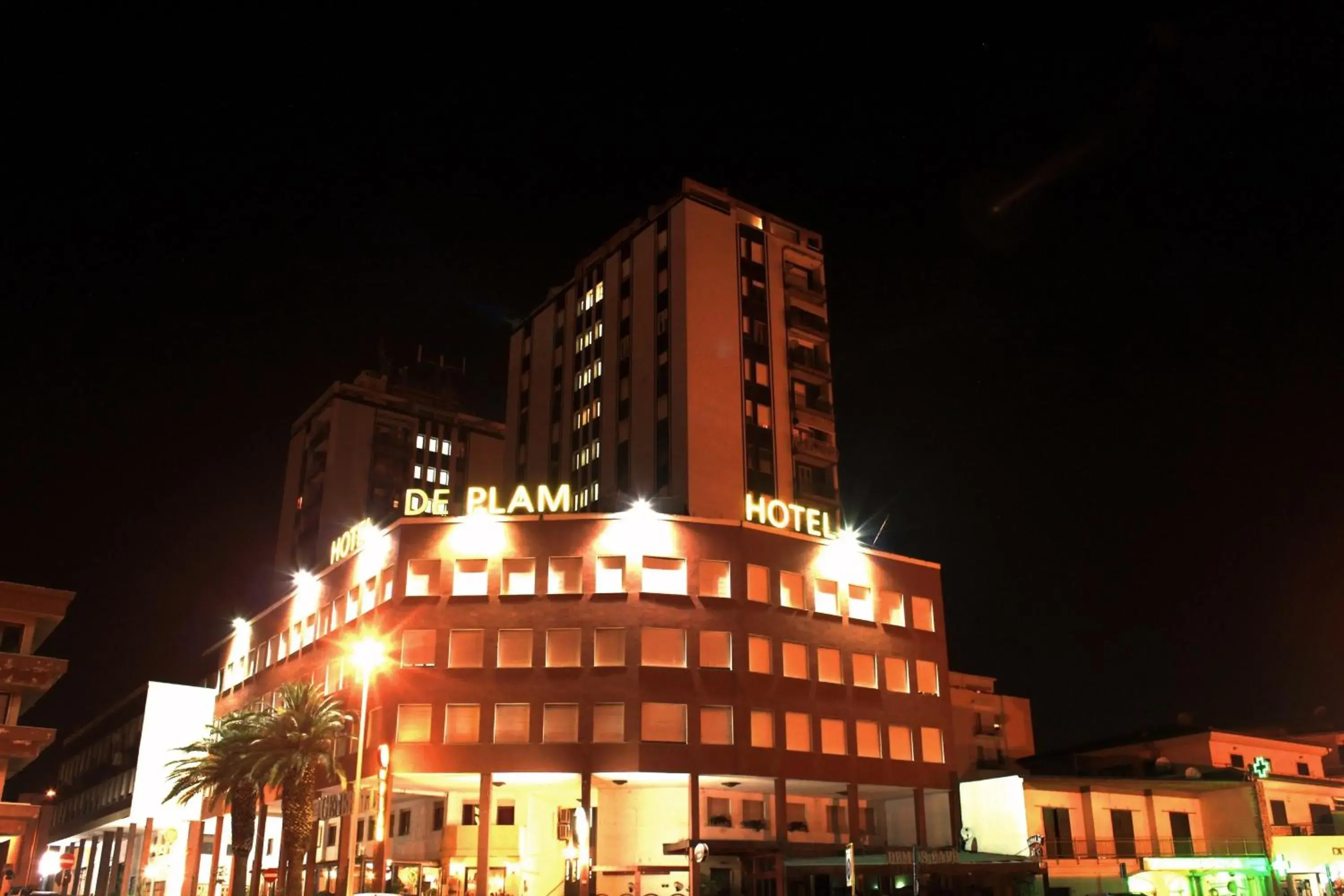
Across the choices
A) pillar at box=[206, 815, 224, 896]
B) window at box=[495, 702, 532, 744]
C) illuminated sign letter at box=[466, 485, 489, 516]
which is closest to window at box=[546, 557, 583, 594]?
illuminated sign letter at box=[466, 485, 489, 516]

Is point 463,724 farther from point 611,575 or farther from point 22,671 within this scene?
point 22,671

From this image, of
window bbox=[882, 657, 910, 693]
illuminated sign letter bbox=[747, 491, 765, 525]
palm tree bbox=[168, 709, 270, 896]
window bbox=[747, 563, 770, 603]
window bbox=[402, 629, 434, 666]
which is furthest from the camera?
window bbox=[882, 657, 910, 693]

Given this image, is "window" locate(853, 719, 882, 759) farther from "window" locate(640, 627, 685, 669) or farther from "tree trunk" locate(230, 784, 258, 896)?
"tree trunk" locate(230, 784, 258, 896)

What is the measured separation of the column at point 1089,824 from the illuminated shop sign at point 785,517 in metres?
20.7

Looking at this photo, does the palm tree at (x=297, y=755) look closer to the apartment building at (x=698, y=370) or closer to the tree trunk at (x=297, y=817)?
the tree trunk at (x=297, y=817)

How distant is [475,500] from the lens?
66.3m

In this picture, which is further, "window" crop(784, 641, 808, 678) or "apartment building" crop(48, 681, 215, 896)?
"apartment building" crop(48, 681, 215, 896)

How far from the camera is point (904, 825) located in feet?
236

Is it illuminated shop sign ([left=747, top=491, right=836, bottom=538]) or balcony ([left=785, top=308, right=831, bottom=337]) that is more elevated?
balcony ([left=785, top=308, right=831, bottom=337])

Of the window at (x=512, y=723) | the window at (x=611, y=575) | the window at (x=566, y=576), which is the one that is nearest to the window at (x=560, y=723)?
the window at (x=512, y=723)

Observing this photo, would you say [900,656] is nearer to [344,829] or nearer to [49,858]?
[344,829]

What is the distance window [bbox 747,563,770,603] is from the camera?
2574 inches

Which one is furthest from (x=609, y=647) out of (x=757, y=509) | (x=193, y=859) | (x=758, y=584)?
(x=193, y=859)

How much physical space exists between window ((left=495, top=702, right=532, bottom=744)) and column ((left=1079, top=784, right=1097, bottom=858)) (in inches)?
1271
